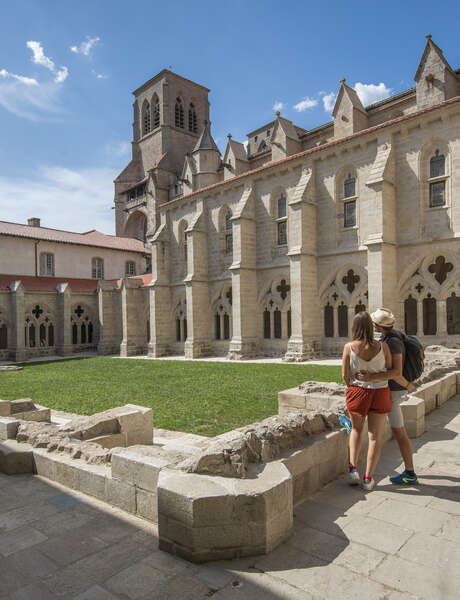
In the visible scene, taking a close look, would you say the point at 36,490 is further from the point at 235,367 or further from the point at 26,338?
the point at 26,338

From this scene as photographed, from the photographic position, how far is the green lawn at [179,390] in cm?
809

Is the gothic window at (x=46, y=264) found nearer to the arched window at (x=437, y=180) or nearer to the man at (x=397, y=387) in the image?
the arched window at (x=437, y=180)

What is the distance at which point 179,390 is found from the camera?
1145cm

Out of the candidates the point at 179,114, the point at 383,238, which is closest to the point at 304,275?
the point at 383,238

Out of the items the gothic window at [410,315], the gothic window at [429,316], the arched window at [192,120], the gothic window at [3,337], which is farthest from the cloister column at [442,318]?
the arched window at [192,120]

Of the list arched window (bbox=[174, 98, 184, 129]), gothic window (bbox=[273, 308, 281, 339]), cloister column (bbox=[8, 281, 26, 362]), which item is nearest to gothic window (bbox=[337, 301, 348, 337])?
gothic window (bbox=[273, 308, 281, 339])

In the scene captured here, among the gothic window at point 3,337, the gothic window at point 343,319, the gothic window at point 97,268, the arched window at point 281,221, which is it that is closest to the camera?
the gothic window at point 343,319

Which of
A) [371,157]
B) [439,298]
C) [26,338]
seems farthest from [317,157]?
[26,338]

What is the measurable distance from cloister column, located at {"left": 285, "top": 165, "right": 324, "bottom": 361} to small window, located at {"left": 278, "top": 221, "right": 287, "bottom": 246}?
160 centimetres

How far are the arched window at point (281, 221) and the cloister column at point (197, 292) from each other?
5301mm

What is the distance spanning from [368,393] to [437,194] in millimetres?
14591

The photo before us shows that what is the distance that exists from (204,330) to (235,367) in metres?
7.11

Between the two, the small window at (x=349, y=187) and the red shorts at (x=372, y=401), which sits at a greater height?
the small window at (x=349, y=187)

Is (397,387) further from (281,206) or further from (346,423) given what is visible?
(281,206)
